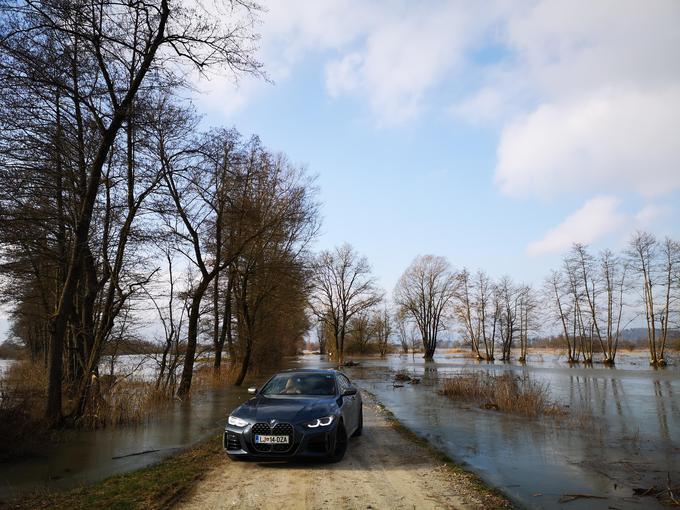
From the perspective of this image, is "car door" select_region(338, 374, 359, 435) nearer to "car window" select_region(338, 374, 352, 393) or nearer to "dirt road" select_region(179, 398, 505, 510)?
"car window" select_region(338, 374, 352, 393)

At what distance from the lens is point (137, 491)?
6305 mm

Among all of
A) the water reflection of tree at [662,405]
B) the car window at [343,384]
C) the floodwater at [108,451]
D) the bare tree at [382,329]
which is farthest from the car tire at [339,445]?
the bare tree at [382,329]

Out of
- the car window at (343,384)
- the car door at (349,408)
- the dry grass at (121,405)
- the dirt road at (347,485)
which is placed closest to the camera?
the dirt road at (347,485)

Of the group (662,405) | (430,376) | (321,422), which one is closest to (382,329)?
(430,376)

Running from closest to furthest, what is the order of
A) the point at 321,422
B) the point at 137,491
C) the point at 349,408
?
the point at 137,491, the point at 321,422, the point at 349,408

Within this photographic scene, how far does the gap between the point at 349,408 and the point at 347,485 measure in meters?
2.73

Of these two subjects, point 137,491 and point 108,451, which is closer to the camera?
point 137,491

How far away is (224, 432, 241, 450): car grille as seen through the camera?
7531mm

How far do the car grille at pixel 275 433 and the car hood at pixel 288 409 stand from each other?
0.30 ft

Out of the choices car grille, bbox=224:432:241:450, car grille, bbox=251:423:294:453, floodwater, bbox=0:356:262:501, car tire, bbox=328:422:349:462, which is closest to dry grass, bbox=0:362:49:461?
floodwater, bbox=0:356:262:501

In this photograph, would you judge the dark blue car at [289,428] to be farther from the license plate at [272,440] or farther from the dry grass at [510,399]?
the dry grass at [510,399]

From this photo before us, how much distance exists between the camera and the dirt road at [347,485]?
570 cm

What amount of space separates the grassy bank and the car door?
2180 mm

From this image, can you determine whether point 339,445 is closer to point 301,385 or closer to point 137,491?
point 301,385
